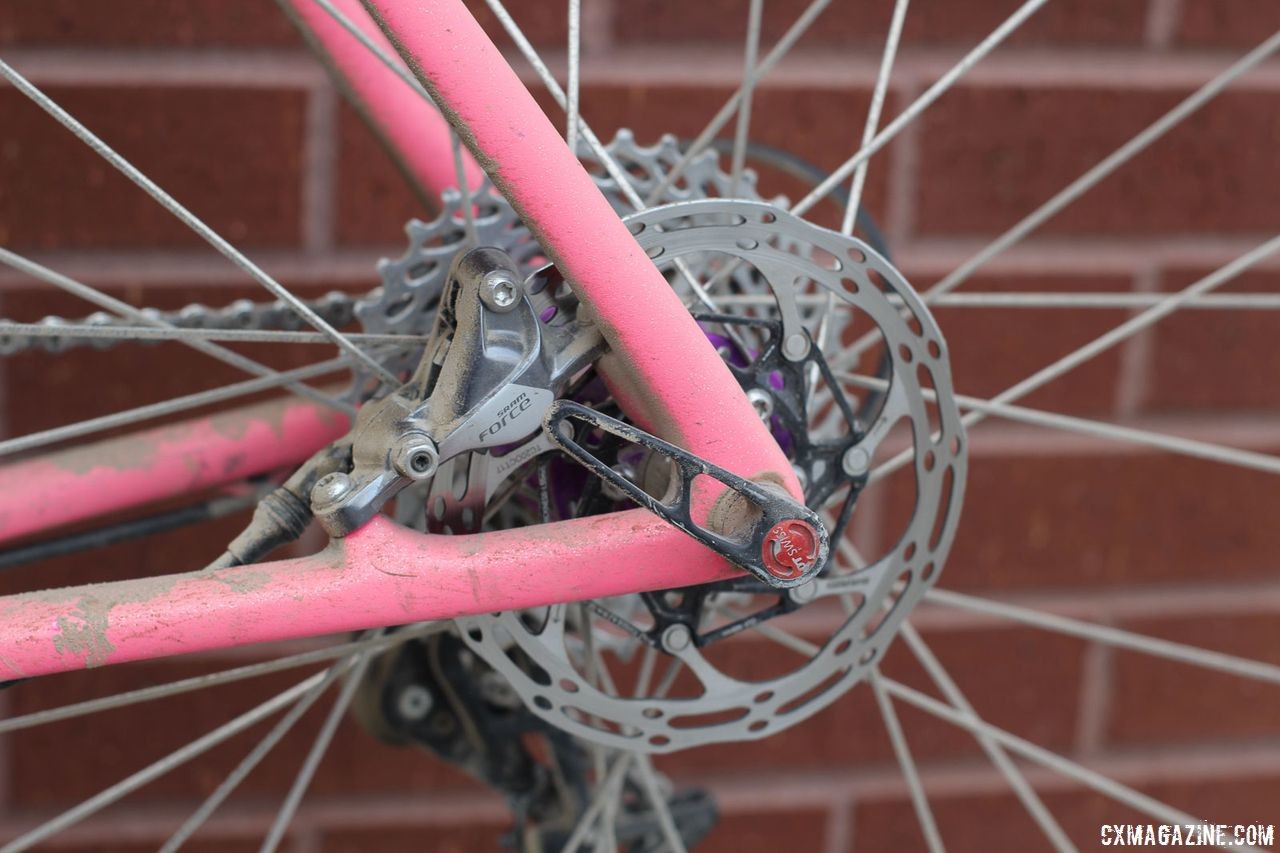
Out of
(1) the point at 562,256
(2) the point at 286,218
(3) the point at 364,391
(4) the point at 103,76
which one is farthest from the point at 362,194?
(1) the point at 562,256

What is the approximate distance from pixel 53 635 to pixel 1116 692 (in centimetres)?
80

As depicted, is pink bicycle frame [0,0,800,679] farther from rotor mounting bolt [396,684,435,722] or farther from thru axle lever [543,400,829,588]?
rotor mounting bolt [396,684,435,722]

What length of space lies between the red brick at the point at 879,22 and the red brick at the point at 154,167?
0.23m

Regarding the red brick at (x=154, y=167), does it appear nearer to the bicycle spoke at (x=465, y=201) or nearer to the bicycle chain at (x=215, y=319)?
the bicycle chain at (x=215, y=319)

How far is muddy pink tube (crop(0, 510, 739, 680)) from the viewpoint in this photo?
0.42m

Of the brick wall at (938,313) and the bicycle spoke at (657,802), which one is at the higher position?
the brick wall at (938,313)

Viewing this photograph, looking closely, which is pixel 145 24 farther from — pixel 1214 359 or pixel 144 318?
pixel 1214 359

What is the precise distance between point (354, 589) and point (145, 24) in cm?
46

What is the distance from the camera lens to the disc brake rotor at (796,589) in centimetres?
48

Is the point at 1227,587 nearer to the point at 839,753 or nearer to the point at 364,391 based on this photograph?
the point at 839,753

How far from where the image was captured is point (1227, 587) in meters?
0.96

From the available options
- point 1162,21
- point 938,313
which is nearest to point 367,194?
point 938,313

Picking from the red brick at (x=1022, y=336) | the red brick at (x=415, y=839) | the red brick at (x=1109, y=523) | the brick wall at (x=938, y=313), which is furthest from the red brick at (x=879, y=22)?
the red brick at (x=415, y=839)

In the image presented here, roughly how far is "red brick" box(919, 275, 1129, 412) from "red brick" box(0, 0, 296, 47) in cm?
47
